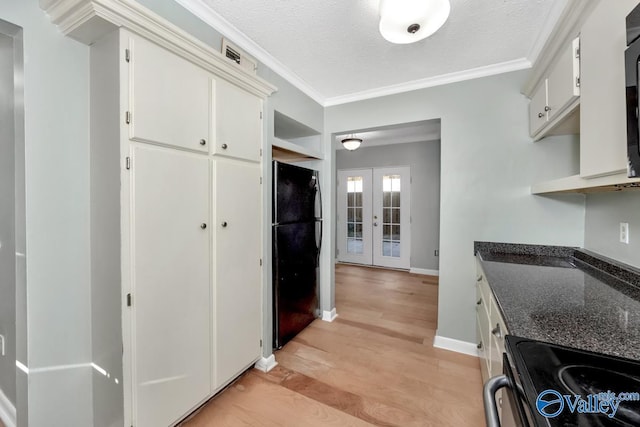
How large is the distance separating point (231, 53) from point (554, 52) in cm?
205

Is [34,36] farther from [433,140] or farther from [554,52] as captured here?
[433,140]

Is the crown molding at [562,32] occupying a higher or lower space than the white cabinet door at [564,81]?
higher

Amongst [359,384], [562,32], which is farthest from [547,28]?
[359,384]

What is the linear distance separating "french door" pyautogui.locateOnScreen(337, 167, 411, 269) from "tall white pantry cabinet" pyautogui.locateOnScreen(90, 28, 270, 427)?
399 cm

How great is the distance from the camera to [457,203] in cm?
241

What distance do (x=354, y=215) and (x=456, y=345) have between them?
3.57m

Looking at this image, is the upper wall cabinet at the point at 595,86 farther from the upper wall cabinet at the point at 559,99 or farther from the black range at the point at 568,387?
the black range at the point at 568,387

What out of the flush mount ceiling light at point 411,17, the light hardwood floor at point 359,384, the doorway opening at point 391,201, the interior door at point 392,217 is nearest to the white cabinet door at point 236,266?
the light hardwood floor at point 359,384

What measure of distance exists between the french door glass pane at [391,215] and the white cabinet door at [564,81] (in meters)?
3.63

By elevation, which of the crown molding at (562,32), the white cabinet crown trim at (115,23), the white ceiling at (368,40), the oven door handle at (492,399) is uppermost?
the white ceiling at (368,40)

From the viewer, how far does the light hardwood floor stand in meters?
1.63

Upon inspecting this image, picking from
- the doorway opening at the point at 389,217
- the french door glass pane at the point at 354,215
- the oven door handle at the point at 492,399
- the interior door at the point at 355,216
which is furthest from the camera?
the french door glass pane at the point at 354,215

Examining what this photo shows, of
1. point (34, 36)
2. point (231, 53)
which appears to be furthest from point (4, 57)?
point (231, 53)

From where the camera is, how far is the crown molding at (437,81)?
2176mm
